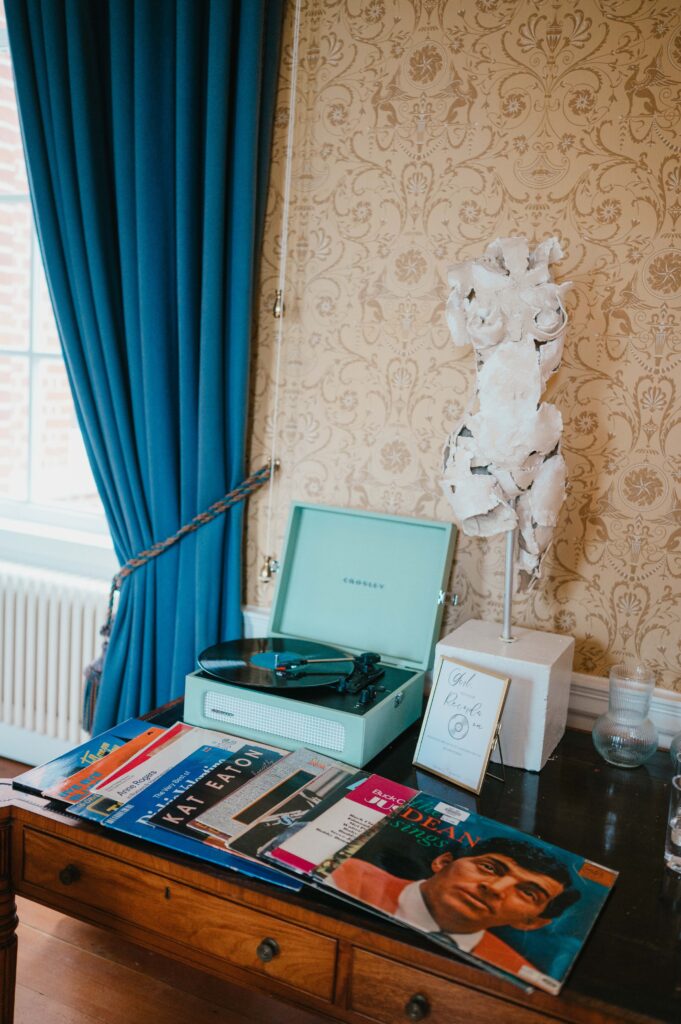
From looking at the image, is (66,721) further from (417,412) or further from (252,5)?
(252,5)

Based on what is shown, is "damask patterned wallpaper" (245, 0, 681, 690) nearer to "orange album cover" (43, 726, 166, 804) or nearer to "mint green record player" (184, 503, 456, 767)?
"mint green record player" (184, 503, 456, 767)

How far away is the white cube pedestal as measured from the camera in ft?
4.64

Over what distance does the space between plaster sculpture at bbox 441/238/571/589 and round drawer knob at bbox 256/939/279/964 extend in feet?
2.40

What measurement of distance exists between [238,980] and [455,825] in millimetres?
348

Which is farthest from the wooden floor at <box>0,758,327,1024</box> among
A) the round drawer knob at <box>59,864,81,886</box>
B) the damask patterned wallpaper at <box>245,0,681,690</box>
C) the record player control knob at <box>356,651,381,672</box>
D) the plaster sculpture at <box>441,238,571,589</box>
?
the plaster sculpture at <box>441,238,571,589</box>

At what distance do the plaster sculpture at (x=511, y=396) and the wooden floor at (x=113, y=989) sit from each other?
39.9 inches

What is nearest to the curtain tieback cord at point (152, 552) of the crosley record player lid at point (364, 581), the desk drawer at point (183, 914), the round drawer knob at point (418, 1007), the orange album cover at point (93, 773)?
the crosley record player lid at point (364, 581)

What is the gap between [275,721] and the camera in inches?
56.6

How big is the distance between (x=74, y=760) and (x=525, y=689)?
0.73m

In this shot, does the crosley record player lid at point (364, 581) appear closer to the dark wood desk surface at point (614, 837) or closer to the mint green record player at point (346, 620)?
the mint green record player at point (346, 620)

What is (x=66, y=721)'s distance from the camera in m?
2.35

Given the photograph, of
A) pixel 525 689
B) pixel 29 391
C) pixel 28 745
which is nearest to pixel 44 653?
pixel 28 745

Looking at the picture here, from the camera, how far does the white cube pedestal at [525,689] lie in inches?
55.7

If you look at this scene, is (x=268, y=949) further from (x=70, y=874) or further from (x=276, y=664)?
(x=276, y=664)
